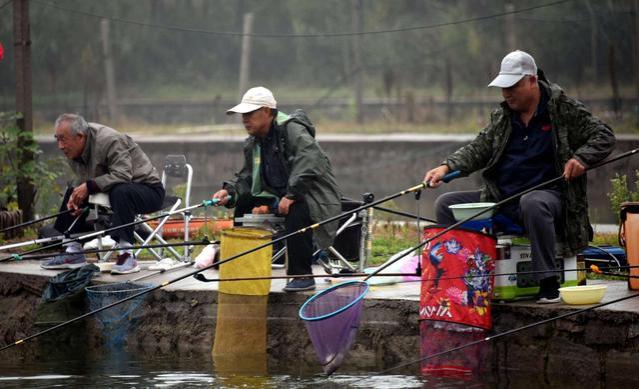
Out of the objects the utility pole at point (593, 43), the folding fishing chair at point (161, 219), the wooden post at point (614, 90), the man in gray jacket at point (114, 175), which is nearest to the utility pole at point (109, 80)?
the utility pole at point (593, 43)

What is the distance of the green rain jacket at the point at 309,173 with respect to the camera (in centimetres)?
768

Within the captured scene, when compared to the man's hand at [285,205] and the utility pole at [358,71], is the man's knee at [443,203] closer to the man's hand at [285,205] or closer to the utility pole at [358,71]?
the man's hand at [285,205]

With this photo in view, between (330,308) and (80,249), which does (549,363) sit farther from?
(80,249)

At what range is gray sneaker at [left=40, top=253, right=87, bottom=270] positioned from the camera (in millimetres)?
8953

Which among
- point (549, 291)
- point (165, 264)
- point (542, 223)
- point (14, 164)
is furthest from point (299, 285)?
point (14, 164)

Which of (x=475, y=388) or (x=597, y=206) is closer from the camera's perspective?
(x=475, y=388)

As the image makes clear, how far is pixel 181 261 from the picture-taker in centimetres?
905

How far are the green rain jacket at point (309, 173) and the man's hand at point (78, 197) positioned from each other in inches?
58.3

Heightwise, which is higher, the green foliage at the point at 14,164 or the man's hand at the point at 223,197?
the green foliage at the point at 14,164

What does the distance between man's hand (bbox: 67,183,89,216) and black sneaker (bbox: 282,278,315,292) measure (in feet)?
5.81

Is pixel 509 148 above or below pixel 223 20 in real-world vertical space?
below

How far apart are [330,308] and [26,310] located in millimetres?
2858

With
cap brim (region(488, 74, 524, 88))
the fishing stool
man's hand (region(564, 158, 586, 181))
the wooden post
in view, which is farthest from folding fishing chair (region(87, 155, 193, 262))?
the wooden post

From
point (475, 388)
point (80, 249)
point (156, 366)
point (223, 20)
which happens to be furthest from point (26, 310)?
point (223, 20)
